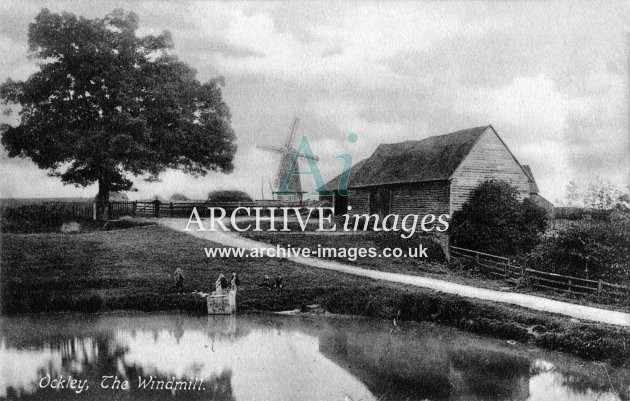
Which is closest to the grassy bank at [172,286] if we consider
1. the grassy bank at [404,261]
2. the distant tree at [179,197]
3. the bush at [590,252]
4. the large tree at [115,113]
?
the grassy bank at [404,261]

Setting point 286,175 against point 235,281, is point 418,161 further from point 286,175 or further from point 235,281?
point 235,281

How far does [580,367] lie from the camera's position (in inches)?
382

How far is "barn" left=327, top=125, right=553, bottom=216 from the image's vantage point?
20.8m

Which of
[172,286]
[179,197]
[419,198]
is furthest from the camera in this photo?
[419,198]

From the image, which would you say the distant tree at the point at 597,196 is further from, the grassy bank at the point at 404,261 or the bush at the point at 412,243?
the bush at the point at 412,243

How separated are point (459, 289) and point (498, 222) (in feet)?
22.0

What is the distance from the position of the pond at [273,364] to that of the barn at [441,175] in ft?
30.6

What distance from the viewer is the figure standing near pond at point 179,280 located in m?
12.6

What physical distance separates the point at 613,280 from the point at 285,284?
9296mm

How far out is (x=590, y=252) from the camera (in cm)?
1614

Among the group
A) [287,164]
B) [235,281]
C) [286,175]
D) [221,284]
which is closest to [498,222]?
[286,175]

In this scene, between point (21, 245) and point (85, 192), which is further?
point (85, 192)

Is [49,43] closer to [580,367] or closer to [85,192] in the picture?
[85,192]

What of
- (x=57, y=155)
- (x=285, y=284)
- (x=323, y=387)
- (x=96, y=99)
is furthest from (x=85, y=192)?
(x=323, y=387)
